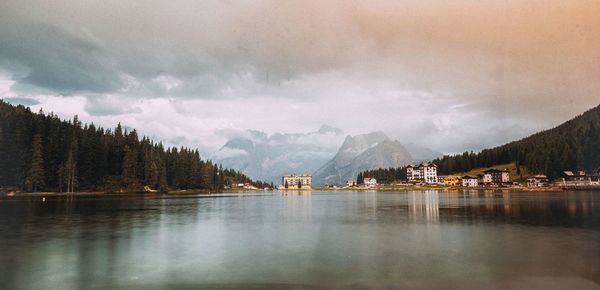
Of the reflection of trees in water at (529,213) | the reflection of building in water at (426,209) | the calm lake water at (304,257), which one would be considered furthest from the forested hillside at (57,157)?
the reflection of trees in water at (529,213)

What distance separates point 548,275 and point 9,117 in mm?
191138

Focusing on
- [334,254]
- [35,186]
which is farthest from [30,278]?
[35,186]

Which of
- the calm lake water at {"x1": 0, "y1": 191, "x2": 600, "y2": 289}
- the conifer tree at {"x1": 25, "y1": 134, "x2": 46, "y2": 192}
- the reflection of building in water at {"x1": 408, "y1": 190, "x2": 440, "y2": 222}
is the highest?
the conifer tree at {"x1": 25, "y1": 134, "x2": 46, "y2": 192}

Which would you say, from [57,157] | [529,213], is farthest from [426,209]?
[57,157]

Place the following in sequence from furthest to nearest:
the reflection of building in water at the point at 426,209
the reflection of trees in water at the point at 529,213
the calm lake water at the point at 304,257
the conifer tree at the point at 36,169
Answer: the conifer tree at the point at 36,169 → the reflection of building in water at the point at 426,209 → the reflection of trees in water at the point at 529,213 → the calm lake water at the point at 304,257

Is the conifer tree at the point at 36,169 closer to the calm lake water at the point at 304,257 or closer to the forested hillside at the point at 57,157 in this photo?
the forested hillside at the point at 57,157

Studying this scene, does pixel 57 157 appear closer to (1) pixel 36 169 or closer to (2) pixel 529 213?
(1) pixel 36 169

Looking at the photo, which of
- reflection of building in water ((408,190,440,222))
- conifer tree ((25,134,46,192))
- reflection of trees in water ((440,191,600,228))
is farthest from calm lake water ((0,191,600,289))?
conifer tree ((25,134,46,192))

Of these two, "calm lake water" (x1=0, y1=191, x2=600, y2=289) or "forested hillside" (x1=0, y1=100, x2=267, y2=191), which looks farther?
"forested hillside" (x1=0, y1=100, x2=267, y2=191)

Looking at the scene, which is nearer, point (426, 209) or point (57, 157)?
point (426, 209)

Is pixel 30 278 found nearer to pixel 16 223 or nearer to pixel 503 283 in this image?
pixel 503 283

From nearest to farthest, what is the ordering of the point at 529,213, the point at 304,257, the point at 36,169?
1. the point at 304,257
2. the point at 529,213
3. the point at 36,169

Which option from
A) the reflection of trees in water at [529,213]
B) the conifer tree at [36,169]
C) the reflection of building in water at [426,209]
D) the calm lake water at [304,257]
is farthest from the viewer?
the conifer tree at [36,169]

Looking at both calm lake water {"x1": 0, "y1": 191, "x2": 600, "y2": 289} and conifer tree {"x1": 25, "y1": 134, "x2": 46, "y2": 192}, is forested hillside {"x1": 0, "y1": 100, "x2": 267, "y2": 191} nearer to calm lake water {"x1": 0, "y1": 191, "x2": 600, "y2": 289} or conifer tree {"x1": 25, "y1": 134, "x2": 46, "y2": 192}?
conifer tree {"x1": 25, "y1": 134, "x2": 46, "y2": 192}
